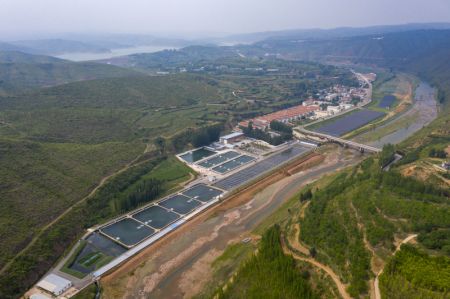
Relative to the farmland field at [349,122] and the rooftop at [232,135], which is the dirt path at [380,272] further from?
the farmland field at [349,122]

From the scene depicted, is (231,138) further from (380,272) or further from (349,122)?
(380,272)

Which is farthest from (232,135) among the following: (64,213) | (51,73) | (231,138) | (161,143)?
(51,73)

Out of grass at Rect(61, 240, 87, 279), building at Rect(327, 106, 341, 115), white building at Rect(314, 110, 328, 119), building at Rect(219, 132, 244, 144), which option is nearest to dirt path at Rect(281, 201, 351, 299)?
grass at Rect(61, 240, 87, 279)

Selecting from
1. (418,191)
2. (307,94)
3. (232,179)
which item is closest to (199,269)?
(232,179)

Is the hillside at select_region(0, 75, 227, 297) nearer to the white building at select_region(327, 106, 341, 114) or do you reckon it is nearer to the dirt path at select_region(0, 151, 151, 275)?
the dirt path at select_region(0, 151, 151, 275)

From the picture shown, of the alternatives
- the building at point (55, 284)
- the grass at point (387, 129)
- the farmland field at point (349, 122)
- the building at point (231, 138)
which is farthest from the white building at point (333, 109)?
the building at point (55, 284)
